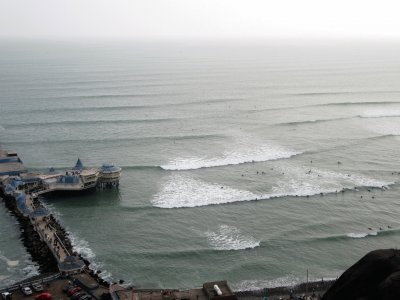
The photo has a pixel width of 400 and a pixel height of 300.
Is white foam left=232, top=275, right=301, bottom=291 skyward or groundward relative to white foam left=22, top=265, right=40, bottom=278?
groundward

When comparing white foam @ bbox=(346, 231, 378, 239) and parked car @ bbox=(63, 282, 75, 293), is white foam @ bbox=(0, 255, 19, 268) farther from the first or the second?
white foam @ bbox=(346, 231, 378, 239)

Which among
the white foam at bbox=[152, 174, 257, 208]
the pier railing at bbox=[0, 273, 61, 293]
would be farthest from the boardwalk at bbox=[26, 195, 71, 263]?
the white foam at bbox=[152, 174, 257, 208]

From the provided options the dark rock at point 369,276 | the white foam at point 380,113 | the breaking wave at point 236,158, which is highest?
the dark rock at point 369,276

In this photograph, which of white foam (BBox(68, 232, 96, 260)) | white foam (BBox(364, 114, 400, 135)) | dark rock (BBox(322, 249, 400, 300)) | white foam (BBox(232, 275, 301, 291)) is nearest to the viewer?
dark rock (BBox(322, 249, 400, 300))

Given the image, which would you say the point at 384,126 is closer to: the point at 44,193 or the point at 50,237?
the point at 44,193

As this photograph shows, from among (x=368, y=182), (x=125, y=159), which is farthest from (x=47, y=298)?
(x=368, y=182)

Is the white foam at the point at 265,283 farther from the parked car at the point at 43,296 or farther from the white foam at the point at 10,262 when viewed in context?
the white foam at the point at 10,262

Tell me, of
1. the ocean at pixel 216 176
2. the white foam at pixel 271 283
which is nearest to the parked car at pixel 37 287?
the ocean at pixel 216 176
